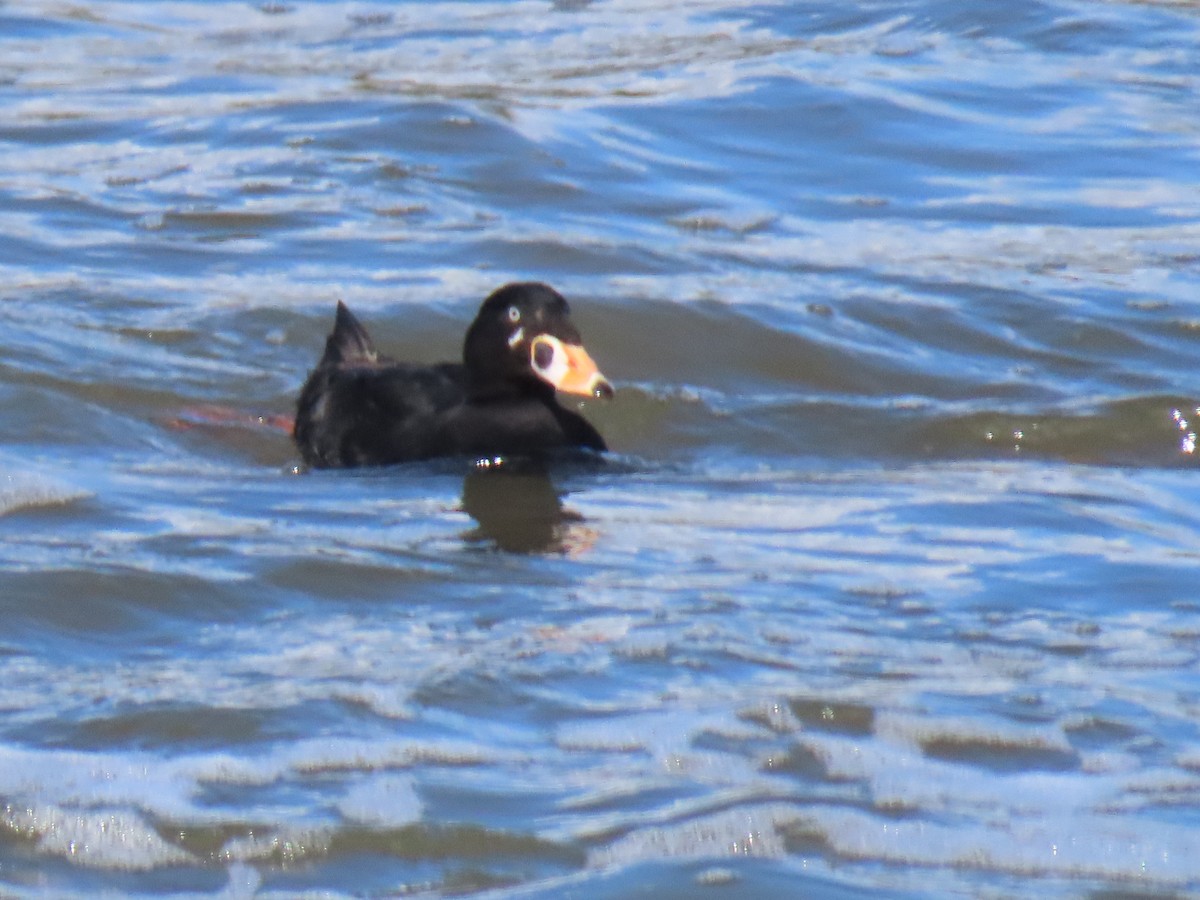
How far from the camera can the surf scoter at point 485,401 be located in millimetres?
8172

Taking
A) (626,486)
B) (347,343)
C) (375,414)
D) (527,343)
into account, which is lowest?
(626,486)

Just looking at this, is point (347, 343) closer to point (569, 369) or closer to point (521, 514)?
point (569, 369)

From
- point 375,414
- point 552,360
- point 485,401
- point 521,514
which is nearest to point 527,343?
point 552,360

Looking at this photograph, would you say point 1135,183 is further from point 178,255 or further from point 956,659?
point 956,659

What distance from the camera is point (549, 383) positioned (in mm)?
8383

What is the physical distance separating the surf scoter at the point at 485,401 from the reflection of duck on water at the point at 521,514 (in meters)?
0.20

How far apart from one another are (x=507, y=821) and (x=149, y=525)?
8.46ft

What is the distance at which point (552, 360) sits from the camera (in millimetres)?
8141

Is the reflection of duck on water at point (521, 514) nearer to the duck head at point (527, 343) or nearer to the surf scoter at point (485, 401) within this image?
the surf scoter at point (485, 401)

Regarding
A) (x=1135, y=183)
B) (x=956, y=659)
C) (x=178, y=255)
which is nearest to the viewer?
(x=956, y=659)

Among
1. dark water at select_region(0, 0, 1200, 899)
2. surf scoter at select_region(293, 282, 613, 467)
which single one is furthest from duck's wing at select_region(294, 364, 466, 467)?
dark water at select_region(0, 0, 1200, 899)

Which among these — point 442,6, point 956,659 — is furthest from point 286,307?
point 442,6

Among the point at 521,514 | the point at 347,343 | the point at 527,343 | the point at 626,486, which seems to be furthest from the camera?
the point at 347,343

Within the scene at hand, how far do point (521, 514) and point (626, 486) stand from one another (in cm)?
53
